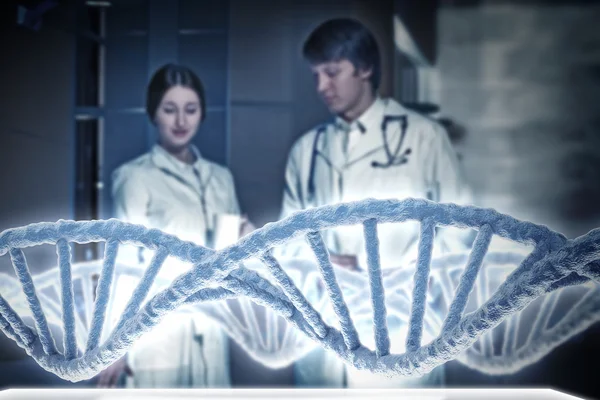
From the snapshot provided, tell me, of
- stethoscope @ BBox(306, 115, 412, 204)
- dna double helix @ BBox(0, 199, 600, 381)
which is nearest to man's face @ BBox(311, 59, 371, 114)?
stethoscope @ BBox(306, 115, 412, 204)

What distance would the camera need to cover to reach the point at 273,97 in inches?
123

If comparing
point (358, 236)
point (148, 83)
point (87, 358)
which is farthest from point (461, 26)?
point (87, 358)

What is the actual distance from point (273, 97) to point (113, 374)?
1523 millimetres

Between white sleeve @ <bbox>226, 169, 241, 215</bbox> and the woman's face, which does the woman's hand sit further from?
the woman's face

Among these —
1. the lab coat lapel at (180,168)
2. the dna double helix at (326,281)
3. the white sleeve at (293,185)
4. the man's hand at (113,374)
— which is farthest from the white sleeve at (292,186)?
the dna double helix at (326,281)

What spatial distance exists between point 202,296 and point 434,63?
1.97m

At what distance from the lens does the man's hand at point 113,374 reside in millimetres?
3121

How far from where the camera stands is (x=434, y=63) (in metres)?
3.09

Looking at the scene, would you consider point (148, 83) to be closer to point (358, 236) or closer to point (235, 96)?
point (235, 96)

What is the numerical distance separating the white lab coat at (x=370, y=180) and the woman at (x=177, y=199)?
0.36m

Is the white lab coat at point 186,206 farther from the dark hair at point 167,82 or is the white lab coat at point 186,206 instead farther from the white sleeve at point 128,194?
the dark hair at point 167,82

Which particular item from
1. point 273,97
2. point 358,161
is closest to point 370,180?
point 358,161

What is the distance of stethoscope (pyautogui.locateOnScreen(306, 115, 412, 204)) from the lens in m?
3.06

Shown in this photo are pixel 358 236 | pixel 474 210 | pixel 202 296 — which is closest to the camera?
pixel 474 210
